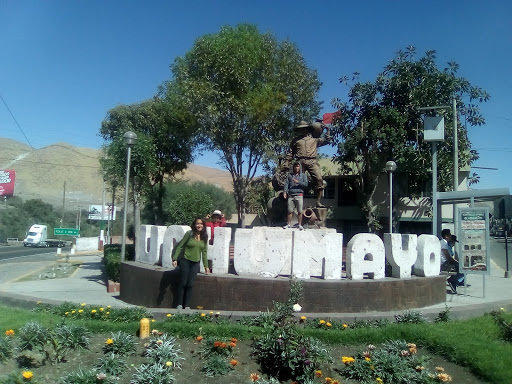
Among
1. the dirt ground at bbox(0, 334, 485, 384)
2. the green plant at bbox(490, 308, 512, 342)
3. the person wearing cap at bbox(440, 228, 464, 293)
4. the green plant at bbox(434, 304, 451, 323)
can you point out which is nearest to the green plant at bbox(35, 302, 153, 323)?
the dirt ground at bbox(0, 334, 485, 384)

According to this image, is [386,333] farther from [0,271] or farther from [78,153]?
[78,153]

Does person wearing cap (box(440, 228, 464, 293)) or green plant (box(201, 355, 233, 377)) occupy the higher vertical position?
person wearing cap (box(440, 228, 464, 293))

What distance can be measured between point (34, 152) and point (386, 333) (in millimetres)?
103486

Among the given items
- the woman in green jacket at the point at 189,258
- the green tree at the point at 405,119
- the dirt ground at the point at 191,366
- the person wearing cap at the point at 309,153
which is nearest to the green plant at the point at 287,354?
the dirt ground at the point at 191,366

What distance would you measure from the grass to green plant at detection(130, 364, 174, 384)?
1.08 m

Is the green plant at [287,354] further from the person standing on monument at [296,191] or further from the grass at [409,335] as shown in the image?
the person standing on monument at [296,191]

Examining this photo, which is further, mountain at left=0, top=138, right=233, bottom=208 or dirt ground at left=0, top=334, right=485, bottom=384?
mountain at left=0, top=138, right=233, bottom=208

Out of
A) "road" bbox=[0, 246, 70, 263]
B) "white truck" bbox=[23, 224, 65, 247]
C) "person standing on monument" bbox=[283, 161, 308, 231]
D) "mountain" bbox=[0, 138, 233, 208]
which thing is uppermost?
"mountain" bbox=[0, 138, 233, 208]

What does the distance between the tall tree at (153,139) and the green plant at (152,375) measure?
42.2ft

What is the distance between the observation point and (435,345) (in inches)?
243

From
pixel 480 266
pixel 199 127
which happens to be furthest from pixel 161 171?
pixel 480 266

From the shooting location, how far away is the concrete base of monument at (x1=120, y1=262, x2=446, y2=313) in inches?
336

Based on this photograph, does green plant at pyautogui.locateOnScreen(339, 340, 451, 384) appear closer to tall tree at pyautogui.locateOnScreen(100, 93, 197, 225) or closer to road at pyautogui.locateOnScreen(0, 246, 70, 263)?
tall tree at pyautogui.locateOnScreen(100, 93, 197, 225)

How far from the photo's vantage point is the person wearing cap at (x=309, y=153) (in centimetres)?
1145
